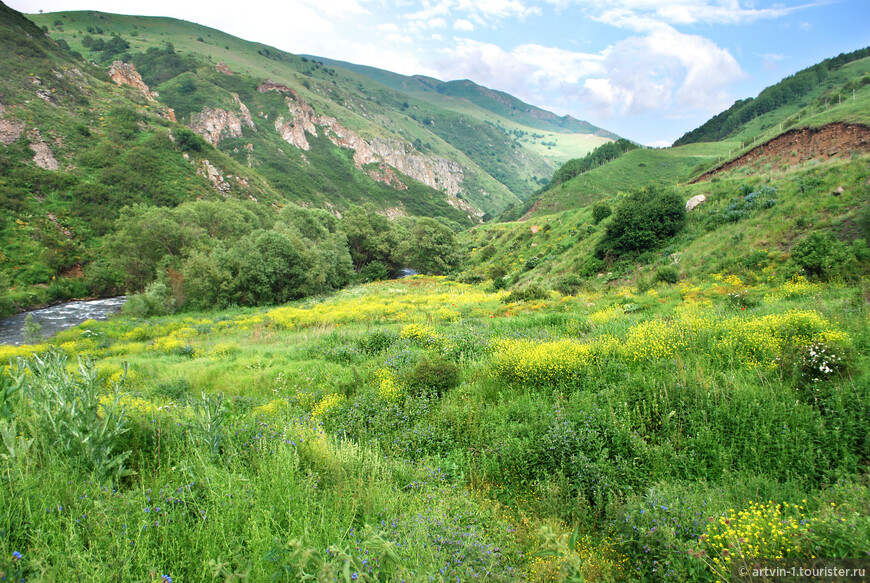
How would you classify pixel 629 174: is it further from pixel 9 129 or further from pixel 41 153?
pixel 9 129

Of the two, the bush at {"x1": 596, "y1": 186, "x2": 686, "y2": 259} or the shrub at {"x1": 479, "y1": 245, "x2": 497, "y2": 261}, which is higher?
the bush at {"x1": 596, "y1": 186, "x2": 686, "y2": 259}

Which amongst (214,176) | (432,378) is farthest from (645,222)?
(214,176)

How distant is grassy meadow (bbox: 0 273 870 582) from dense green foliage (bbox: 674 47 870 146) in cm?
12844

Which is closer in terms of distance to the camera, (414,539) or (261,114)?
(414,539)

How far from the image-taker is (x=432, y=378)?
747 centimetres

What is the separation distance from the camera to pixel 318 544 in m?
2.92

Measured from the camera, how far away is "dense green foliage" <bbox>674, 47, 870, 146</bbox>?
94.4 m

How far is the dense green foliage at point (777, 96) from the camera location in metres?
94.4

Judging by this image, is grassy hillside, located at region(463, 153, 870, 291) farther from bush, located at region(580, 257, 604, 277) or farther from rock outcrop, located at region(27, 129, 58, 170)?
rock outcrop, located at region(27, 129, 58, 170)

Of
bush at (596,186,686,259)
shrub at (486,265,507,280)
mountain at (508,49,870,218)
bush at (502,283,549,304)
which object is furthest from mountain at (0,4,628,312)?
mountain at (508,49,870,218)

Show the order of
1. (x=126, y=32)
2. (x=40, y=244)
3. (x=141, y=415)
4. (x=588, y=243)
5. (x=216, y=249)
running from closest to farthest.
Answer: (x=141, y=415) < (x=588, y=243) < (x=216, y=249) < (x=40, y=244) < (x=126, y=32)

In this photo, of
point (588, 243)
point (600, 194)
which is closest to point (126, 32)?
point (600, 194)

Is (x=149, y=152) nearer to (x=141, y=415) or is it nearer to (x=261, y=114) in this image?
(x=141, y=415)

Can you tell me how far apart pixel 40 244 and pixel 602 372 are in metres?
60.0
